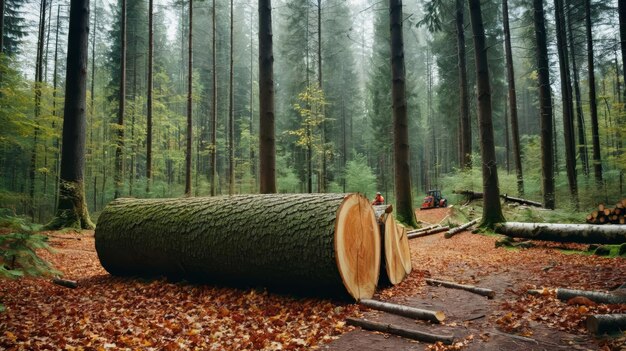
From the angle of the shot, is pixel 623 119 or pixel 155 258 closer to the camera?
pixel 155 258

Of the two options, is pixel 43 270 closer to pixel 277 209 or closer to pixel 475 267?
pixel 277 209

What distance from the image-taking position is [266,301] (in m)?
4.29

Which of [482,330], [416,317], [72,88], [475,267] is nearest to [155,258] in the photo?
[416,317]

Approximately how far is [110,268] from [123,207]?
1080 mm

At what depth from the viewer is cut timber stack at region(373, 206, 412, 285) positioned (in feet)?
16.4

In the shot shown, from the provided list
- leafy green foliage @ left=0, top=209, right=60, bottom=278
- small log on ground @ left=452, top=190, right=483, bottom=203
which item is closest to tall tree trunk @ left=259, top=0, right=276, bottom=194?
leafy green foliage @ left=0, top=209, right=60, bottom=278

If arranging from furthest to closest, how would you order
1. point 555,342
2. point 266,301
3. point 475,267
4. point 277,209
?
point 475,267 → point 277,209 → point 266,301 → point 555,342

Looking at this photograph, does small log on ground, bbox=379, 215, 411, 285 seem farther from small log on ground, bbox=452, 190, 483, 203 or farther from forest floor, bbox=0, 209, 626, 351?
small log on ground, bbox=452, 190, 483, 203

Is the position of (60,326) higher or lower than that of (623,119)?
lower

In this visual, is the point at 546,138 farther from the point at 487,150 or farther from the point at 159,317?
the point at 159,317

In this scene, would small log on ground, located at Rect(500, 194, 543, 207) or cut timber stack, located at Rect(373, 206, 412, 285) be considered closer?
cut timber stack, located at Rect(373, 206, 412, 285)

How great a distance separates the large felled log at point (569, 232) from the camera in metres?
7.19

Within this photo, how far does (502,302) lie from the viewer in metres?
4.28

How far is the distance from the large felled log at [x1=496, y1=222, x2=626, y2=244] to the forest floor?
4.84 ft
